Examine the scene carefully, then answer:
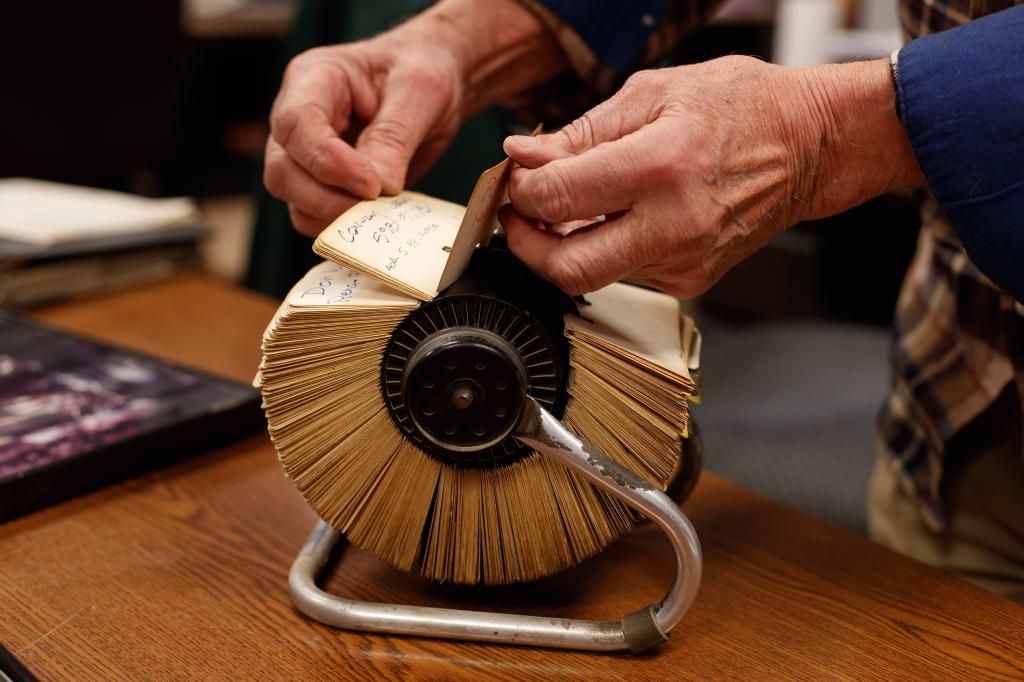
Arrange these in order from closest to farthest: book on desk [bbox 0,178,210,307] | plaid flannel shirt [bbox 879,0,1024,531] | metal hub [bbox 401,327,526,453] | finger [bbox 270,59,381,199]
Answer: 1. metal hub [bbox 401,327,526,453]
2. finger [bbox 270,59,381,199]
3. plaid flannel shirt [bbox 879,0,1024,531]
4. book on desk [bbox 0,178,210,307]

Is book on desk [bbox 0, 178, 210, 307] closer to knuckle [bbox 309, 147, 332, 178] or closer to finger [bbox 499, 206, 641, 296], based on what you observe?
knuckle [bbox 309, 147, 332, 178]

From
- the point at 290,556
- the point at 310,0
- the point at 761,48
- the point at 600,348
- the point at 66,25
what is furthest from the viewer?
the point at 761,48

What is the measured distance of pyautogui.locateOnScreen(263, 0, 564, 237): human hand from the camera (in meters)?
0.63

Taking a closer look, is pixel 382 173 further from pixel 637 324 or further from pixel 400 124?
pixel 637 324

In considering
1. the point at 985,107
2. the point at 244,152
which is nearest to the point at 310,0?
the point at 985,107

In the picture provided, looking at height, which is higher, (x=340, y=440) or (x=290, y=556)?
(x=340, y=440)

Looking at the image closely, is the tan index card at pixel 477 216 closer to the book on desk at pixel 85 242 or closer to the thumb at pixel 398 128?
the thumb at pixel 398 128

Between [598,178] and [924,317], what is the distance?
54 centimetres

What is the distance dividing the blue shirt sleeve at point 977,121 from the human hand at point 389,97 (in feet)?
1.08

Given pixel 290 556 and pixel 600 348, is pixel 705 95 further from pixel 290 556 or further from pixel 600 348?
pixel 290 556

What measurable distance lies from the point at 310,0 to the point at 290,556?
0.95 metres

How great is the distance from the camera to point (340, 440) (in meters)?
0.49

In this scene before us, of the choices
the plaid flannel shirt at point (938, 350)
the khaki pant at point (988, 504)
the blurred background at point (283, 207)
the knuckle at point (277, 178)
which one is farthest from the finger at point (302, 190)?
the khaki pant at point (988, 504)

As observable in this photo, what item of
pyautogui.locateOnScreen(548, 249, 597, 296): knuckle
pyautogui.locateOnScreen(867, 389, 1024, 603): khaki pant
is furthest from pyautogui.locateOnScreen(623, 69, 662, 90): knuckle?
pyautogui.locateOnScreen(867, 389, 1024, 603): khaki pant
